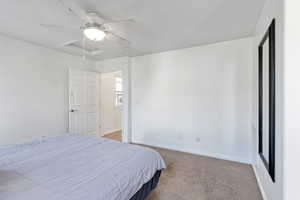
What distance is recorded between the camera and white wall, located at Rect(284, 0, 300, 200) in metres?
1.21

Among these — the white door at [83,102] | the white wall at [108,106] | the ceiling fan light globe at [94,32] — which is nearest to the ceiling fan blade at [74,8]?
the ceiling fan light globe at [94,32]

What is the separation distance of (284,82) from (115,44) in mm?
3098

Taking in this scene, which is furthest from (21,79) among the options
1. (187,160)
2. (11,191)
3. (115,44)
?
(187,160)

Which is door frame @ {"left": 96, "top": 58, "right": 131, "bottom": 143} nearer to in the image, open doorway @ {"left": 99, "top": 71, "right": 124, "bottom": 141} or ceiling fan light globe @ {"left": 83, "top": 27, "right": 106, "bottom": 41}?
open doorway @ {"left": 99, "top": 71, "right": 124, "bottom": 141}

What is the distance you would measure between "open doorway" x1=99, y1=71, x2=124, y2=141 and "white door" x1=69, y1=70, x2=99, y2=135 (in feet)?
1.08

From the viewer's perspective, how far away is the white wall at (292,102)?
47.6 inches

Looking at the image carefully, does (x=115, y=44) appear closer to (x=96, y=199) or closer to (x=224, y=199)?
(x=96, y=199)

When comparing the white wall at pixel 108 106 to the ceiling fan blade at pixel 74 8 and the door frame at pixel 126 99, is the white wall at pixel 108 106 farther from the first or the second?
the ceiling fan blade at pixel 74 8

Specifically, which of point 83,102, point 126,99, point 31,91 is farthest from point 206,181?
point 31,91

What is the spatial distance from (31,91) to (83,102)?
50.5 inches

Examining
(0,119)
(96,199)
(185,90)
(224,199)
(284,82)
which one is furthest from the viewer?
(185,90)

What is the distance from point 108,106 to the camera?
17.9 feet

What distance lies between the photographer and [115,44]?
3.46 meters

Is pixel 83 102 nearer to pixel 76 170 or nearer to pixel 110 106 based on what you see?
pixel 110 106
